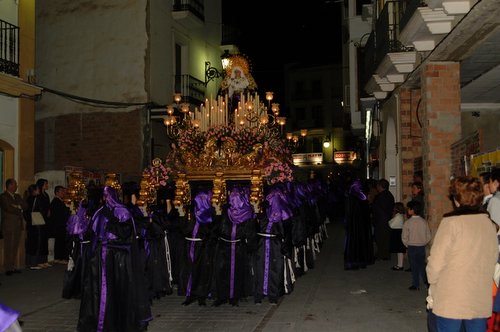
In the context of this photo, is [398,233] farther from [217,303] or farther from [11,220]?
[11,220]

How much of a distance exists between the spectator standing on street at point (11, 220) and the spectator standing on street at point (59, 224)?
1.22 meters

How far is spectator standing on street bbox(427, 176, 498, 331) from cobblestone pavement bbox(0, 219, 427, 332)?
106 inches

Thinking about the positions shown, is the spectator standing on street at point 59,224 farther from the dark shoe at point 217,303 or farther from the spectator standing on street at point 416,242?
the spectator standing on street at point 416,242

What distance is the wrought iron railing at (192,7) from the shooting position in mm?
21656

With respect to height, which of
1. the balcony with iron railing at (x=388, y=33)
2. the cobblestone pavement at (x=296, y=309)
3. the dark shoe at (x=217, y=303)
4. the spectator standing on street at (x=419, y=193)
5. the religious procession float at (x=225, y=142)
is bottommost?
the cobblestone pavement at (x=296, y=309)

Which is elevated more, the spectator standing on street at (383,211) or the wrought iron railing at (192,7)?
the wrought iron railing at (192,7)

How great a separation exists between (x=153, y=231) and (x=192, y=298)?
1.19 meters

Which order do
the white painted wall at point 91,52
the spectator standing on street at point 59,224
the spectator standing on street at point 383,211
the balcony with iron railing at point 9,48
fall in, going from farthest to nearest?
1. the white painted wall at point 91,52
2. the spectator standing on street at point 59,224
3. the balcony with iron railing at point 9,48
4. the spectator standing on street at point 383,211

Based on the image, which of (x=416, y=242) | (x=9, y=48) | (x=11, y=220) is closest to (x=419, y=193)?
(x=416, y=242)

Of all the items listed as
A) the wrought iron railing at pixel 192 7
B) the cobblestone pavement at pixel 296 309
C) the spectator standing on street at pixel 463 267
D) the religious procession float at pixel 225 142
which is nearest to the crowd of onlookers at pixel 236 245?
the spectator standing on street at pixel 463 267

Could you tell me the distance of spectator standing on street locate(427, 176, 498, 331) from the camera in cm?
445

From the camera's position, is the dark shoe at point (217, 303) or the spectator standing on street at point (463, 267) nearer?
the spectator standing on street at point (463, 267)

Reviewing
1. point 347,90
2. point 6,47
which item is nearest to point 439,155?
point 6,47

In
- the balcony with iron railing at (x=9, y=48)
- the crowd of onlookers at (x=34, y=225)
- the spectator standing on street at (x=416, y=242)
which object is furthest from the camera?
the balcony with iron railing at (x=9, y=48)
